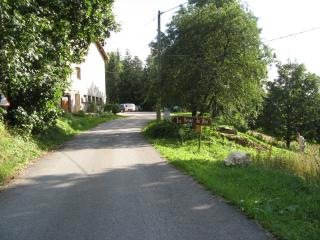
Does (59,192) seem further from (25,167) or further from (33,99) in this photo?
(33,99)

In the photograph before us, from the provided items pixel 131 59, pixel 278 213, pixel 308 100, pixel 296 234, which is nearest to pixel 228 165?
pixel 278 213

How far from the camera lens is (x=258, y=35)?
25.2 metres

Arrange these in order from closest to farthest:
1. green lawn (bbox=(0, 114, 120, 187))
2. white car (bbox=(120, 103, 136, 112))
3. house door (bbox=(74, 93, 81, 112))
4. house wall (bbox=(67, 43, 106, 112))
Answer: green lawn (bbox=(0, 114, 120, 187))
house wall (bbox=(67, 43, 106, 112))
house door (bbox=(74, 93, 81, 112))
white car (bbox=(120, 103, 136, 112))

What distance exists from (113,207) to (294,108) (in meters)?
40.7

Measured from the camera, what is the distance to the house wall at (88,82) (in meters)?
42.4

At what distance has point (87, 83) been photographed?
154 feet

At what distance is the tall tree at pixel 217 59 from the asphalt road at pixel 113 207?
36.4 ft

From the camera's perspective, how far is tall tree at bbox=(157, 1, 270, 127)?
2417 cm

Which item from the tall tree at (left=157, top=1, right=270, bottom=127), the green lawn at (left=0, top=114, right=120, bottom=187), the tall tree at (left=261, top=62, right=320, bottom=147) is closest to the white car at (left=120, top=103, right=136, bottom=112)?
the tall tree at (left=261, top=62, right=320, bottom=147)

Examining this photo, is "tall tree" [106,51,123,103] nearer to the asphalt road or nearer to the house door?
the house door

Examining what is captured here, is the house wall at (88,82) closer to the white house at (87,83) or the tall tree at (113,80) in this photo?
the white house at (87,83)

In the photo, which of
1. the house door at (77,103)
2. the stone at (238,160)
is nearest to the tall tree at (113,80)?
the house door at (77,103)

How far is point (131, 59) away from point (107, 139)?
Result: 238 feet

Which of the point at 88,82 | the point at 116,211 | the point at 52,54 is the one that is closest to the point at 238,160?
the point at 116,211
